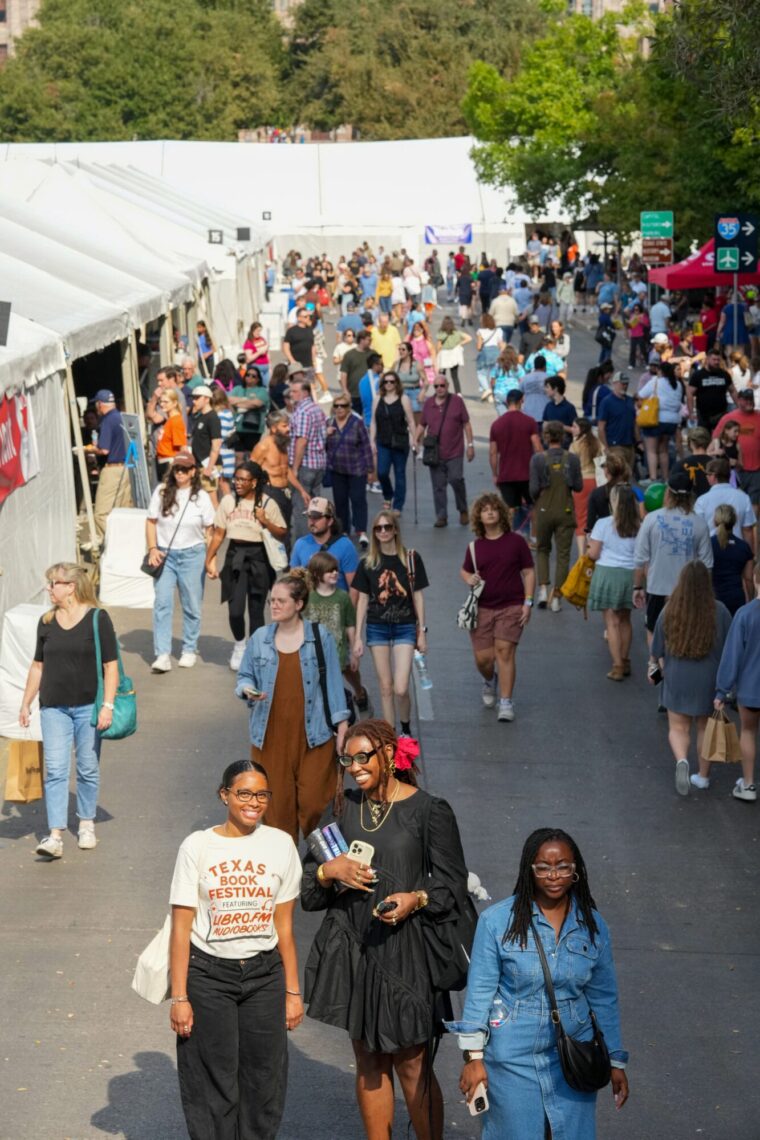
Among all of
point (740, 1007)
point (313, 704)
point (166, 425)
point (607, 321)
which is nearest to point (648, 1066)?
point (740, 1007)

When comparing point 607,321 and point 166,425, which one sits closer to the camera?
point 166,425

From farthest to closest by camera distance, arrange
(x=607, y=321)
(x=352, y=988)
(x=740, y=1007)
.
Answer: (x=607, y=321) → (x=740, y=1007) → (x=352, y=988)

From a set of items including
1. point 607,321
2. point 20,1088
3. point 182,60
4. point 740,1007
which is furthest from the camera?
point 182,60

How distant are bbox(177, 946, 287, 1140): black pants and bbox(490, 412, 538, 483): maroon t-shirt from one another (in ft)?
37.7

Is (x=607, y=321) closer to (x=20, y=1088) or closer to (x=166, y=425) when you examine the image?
(x=166, y=425)

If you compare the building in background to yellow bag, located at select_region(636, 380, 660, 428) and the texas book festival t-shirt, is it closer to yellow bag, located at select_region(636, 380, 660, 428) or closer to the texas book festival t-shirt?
yellow bag, located at select_region(636, 380, 660, 428)

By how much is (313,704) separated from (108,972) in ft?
5.17

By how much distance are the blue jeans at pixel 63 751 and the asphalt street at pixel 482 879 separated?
1.12 ft

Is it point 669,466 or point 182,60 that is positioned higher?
point 182,60

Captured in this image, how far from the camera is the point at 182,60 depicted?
305ft

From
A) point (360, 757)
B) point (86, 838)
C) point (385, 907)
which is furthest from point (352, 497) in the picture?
point (385, 907)

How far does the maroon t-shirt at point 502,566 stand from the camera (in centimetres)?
1191

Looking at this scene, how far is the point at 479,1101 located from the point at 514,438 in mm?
12145

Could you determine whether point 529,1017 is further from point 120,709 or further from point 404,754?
point 120,709
